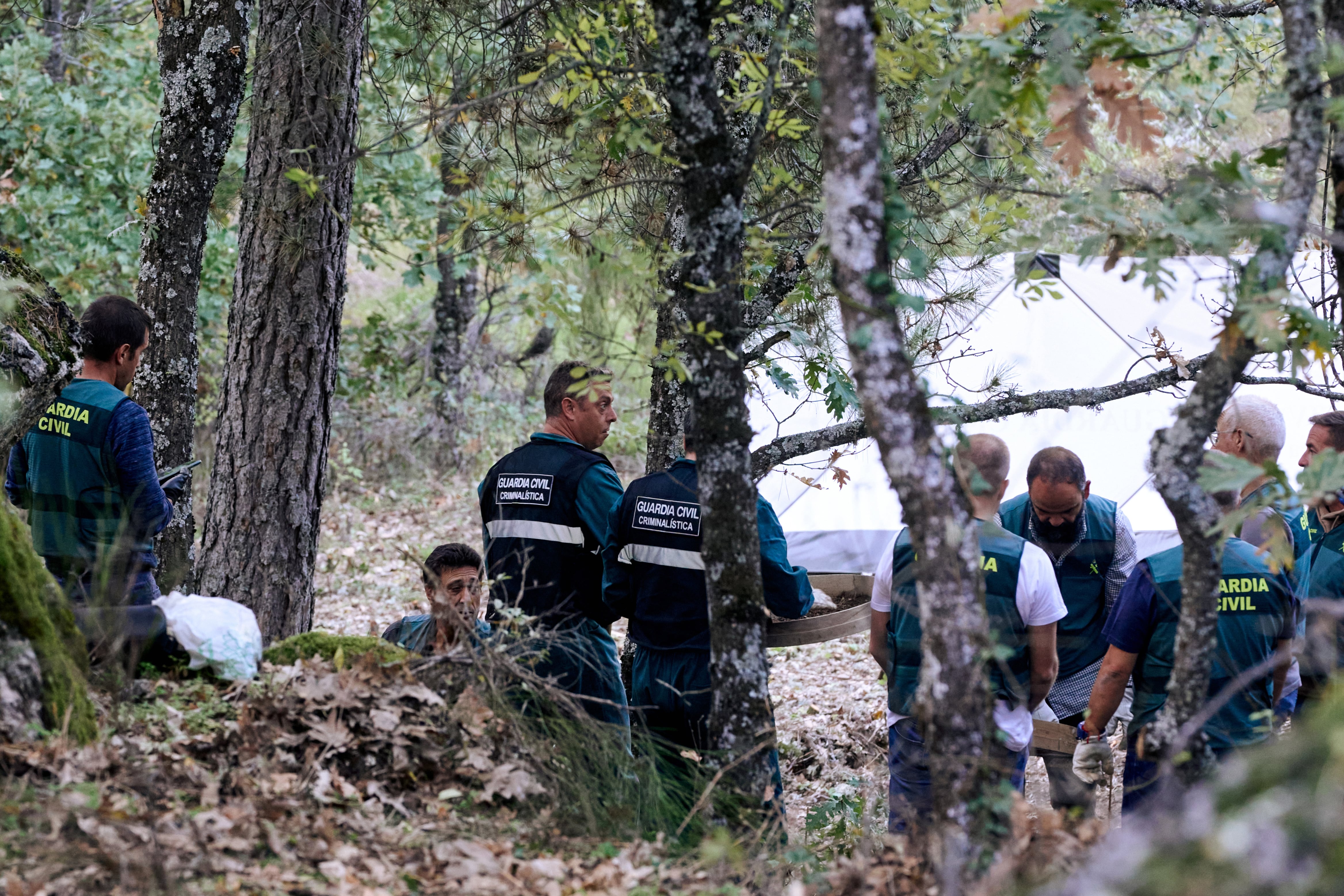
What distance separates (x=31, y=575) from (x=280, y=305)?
2084 millimetres

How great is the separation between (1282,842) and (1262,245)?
1.61 meters

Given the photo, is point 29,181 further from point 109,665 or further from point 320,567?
point 109,665

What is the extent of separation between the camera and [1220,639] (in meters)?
3.64

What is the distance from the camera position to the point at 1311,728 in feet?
5.46

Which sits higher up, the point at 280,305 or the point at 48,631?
the point at 280,305

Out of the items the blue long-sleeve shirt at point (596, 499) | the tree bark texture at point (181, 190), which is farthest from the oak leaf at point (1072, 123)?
the tree bark texture at point (181, 190)

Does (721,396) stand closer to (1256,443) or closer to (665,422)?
(665,422)

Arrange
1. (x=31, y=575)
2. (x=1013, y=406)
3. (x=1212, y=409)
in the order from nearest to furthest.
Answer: (x=1212, y=409), (x=31, y=575), (x=1013, y=406)

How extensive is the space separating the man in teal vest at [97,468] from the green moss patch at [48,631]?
565 millimetres

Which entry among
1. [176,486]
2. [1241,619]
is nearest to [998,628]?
[1241,619]

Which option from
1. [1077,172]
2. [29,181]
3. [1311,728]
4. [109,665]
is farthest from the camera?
[29,181]

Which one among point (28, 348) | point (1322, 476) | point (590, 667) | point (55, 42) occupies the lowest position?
point (590, 667)

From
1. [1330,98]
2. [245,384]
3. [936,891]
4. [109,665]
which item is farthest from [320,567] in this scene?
[1330,98]

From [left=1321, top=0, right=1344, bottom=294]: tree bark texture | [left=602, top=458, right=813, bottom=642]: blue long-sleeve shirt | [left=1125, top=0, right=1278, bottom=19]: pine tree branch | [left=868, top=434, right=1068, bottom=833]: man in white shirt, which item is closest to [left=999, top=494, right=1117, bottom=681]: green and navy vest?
[left=868, top=434, right=1068, bottom=833]: man in white shirt
